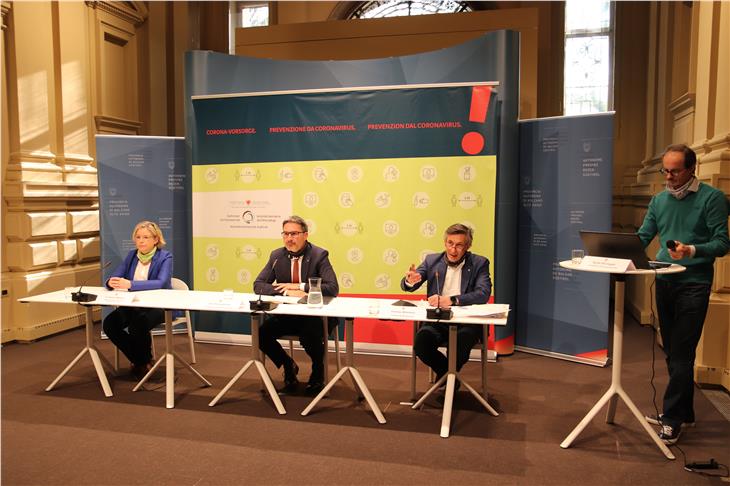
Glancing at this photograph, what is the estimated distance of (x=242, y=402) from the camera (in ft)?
12.3

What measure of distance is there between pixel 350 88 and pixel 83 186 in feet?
10.2

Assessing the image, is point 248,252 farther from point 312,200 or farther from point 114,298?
point 114,298

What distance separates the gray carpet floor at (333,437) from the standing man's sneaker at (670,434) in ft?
0.23

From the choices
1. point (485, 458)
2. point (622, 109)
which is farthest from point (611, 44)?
point (485, 458)

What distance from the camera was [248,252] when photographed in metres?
5.19

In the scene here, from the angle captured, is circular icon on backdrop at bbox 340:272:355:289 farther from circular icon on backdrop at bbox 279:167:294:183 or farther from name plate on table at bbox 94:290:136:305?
name plate on table at bbox 94:290:136:305

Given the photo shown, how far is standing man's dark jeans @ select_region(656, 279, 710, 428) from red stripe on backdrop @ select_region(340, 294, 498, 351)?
183cm

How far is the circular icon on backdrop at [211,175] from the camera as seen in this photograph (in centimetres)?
525

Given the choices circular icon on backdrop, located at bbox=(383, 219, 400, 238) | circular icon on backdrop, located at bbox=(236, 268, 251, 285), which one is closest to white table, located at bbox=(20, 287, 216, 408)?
circular icon on backdrop, located at bbox=(236, 268, 251, 285)

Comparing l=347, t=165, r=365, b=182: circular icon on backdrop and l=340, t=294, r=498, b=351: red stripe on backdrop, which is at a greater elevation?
l=347, t=165, r=365, b=182: circular icon on backdrop

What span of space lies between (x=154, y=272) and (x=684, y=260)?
11.0 ft

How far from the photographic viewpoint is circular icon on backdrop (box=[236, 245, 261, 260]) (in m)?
5.17

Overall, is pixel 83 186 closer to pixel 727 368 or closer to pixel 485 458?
pixel 485 458

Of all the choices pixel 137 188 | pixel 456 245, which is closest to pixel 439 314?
pixel 456 245
